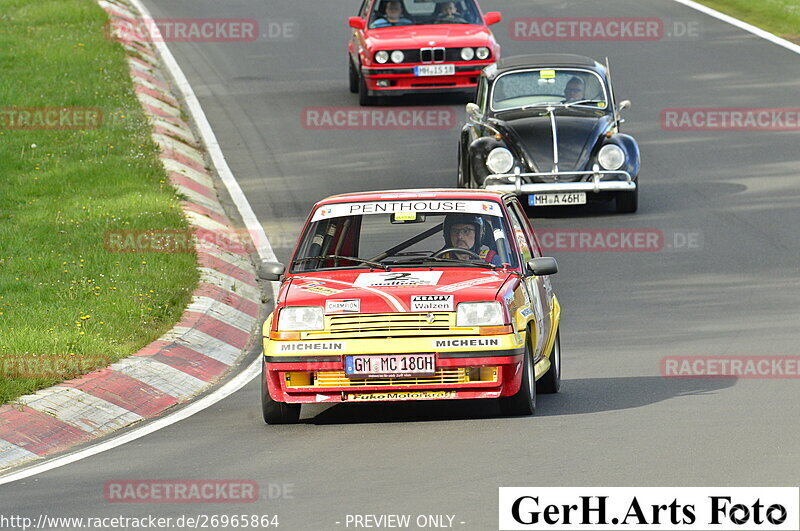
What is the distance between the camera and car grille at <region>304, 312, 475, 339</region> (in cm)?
970

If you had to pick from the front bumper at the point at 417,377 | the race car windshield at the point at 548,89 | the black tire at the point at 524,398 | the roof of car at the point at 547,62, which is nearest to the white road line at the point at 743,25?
the roof of car at the point at 547,62

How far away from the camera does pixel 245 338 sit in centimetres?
1384

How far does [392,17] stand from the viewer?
81.9ft

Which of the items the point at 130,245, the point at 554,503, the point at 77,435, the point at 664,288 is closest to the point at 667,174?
the point at 664,288

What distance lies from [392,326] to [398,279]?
0.50m

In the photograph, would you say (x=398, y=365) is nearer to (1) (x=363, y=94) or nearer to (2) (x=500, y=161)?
(2) (x=500, y=161)

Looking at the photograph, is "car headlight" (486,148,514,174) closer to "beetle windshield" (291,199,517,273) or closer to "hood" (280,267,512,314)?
"beetle windshield" (291,199,517,273)

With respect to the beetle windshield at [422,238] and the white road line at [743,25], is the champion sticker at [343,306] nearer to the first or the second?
the beetle windshield at [422,238]

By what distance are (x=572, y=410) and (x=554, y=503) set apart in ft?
9.20

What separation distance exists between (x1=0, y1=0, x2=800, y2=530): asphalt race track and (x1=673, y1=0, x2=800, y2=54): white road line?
370 millimetres

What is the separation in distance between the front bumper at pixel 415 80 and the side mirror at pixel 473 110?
4.34 meters

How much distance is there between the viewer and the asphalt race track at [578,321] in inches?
325

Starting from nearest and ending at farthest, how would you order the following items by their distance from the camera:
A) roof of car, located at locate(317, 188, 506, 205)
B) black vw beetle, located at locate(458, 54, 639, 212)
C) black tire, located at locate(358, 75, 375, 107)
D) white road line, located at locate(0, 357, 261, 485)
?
1. white road line, located at locate(0, 357, 261, 485)
2. roof of car, located at locate(317, 188, 506, 205)
3. black vw beetle, located at locate(458, 54, 639, 212)
4. black tire, located at locate(358, 75, 375, 107)

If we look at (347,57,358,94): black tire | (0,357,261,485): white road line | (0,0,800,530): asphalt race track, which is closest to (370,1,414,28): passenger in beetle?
(347,57,358,94): black tire
